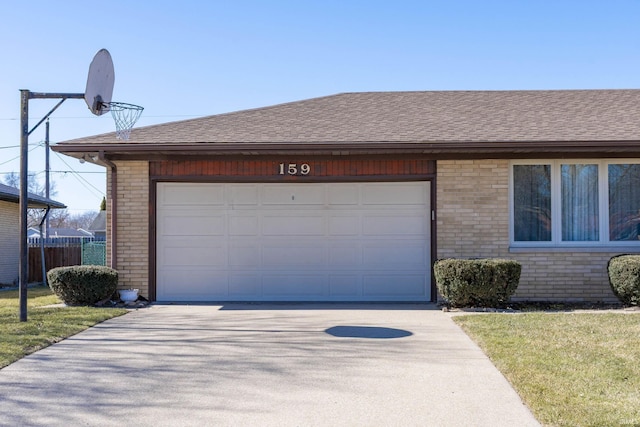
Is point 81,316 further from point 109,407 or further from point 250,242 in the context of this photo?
point 109,407

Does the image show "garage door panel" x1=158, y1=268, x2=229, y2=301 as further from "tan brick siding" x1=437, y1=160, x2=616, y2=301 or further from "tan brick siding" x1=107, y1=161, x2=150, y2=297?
"tan brick siding" x1=437, y1=160, x2=616, y2=301

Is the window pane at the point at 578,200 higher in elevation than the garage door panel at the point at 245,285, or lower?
higher

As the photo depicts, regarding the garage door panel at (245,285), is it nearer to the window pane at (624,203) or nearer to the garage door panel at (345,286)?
the garage door panel at (345,286)

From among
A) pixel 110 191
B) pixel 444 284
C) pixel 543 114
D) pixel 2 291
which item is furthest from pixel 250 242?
pixel 2 291

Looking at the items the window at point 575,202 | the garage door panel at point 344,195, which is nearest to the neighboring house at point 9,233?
the garage door panel at point 344,195

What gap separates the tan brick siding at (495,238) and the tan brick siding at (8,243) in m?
13.5

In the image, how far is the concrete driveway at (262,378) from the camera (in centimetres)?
513

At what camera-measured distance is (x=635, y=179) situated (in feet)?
38.9

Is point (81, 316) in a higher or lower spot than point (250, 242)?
lower

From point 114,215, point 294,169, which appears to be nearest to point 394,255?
point 294,169

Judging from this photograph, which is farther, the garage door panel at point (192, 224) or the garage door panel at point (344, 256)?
the garage door panel at point (192, 224)

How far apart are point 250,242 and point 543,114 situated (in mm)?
6680

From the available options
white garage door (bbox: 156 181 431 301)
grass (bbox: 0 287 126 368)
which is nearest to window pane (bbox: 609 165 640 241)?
white garage door (bbox: 156 181 431 301)

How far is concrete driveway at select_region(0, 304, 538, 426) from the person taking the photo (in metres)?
5.13
